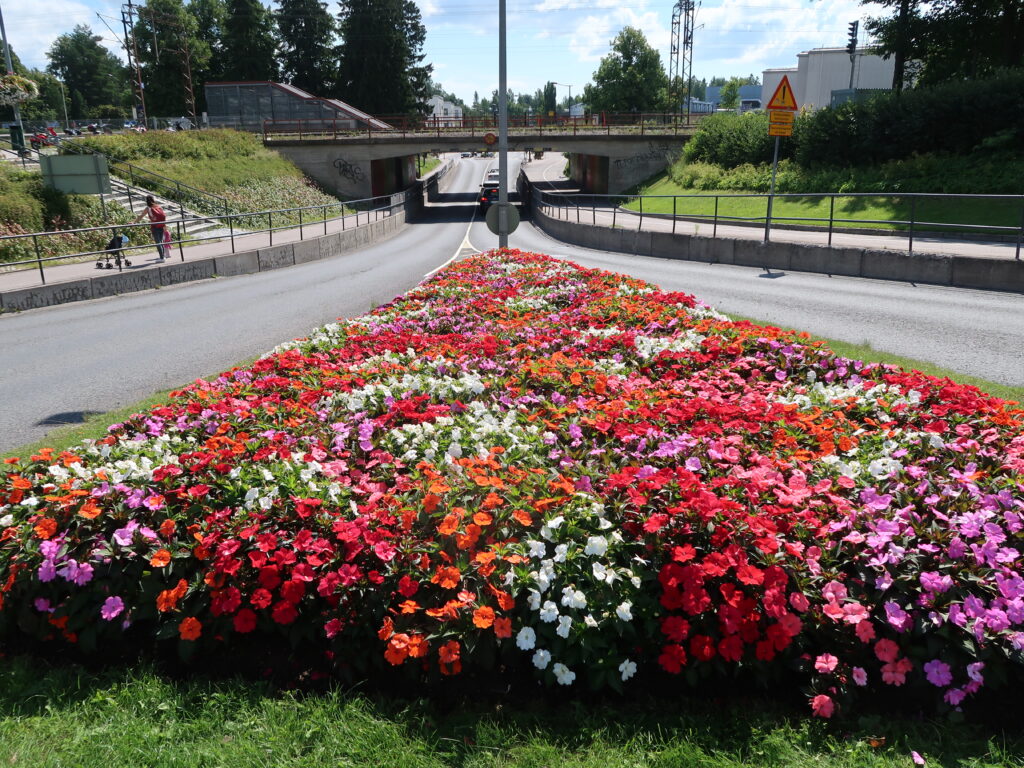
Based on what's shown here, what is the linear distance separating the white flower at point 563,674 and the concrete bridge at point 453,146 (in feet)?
167

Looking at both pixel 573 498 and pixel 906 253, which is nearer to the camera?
pixel 573 498

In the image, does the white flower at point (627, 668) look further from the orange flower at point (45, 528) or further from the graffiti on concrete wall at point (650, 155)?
Answer: the graffiti on concrete wall at point (650, 155)

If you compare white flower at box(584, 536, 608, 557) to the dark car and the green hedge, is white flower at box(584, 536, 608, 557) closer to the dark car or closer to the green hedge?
the green hedge

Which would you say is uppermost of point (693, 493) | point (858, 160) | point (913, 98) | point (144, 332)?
point (913, 98)

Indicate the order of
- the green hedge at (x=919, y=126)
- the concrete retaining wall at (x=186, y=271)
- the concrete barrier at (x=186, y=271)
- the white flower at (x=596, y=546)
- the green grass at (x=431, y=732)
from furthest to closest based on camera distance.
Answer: the green hedge at (x=919, y=126)
the concrete barrier at (x=186, y=271)
the concrete retaining wall at (x=186, y=271)
the white flower at (x=596, y=546)
the green grass at (x=431, y=732)

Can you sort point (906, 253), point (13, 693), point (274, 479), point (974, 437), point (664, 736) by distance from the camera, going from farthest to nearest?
point (906, 253), point (974, 437), point (274, 479), point (13, 693), point (664, 736)

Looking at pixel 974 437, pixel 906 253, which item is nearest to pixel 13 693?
pixel 974 437

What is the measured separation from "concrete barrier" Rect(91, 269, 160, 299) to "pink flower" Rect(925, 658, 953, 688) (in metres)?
19.2

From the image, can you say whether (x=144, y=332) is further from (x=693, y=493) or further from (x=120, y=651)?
(x=693, y=493)

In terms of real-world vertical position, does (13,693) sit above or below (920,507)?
below

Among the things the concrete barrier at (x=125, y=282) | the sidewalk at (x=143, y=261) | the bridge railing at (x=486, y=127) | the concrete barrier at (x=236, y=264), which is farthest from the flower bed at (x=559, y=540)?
the bridge railing at (x=486, y=127)

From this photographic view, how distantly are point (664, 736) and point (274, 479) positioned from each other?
8.01 feet

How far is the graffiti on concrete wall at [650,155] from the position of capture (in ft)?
174

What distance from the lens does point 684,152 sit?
Answer: 49375 millimetres
